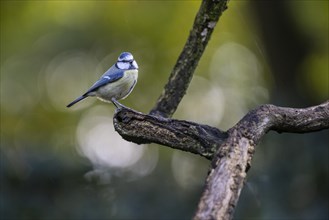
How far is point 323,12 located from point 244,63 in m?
1.57

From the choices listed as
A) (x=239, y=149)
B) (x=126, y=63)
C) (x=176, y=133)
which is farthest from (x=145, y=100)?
(x=239, y=149)

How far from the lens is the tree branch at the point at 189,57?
290 cm

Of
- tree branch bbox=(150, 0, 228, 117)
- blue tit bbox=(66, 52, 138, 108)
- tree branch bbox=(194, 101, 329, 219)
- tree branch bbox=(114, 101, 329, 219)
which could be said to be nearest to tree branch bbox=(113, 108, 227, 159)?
tree branch bbox=(114, 101, 329, 219)

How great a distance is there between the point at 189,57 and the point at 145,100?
428 cm

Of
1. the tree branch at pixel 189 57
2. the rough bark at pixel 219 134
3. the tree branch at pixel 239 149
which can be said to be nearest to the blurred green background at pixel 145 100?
the tree branch at pixel 189 57

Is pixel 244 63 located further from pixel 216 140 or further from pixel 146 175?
pixel 216 140

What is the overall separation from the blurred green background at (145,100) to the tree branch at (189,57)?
197cm

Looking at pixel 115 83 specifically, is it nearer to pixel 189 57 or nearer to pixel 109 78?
pixel 109 78

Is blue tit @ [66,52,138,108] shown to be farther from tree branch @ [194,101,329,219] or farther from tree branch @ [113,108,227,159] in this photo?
tree branch @ [194,101,329,219]

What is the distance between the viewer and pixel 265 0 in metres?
6.30

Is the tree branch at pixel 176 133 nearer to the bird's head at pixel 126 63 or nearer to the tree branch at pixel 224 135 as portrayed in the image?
the tree branch at pixel 224 135

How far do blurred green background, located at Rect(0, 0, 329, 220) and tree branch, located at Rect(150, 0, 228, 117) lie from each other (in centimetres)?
197

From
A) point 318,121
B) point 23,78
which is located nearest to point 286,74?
point 23,78

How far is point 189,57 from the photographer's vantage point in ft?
9.93
